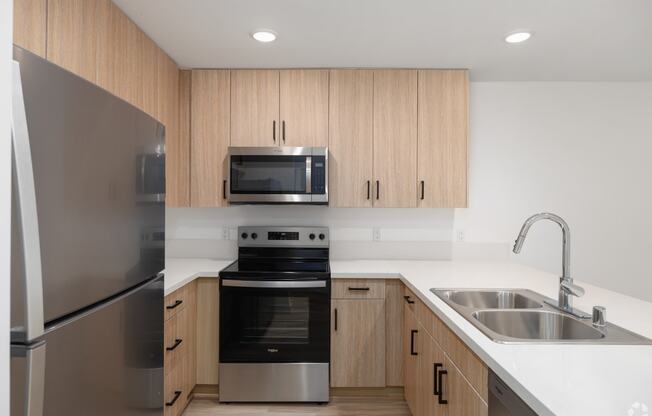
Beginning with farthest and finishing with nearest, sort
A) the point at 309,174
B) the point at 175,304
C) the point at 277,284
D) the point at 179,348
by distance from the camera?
1. the point at 309,174
2. the point at 277,284
3. the point at 179,348
4. the point at 175,304

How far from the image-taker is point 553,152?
9.95 feet

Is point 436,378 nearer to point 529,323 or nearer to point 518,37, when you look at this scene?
point 529,323

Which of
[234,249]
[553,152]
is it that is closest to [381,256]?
[234,249]

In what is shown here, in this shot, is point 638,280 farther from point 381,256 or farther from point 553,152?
point 381,256

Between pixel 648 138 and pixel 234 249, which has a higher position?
pixel 648 138

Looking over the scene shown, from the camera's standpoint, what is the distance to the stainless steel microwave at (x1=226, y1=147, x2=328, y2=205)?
2641 millimetres

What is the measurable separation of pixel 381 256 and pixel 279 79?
5.04ft

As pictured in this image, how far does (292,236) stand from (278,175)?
0.51 m

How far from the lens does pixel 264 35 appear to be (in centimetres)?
220

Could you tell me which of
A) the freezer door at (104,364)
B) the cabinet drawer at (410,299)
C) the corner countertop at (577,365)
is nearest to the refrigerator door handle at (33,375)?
the freezer door at (104,364)

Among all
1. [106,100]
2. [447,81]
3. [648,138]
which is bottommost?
[106,100]

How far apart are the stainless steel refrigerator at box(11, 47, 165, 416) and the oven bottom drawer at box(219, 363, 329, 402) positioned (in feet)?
3.89

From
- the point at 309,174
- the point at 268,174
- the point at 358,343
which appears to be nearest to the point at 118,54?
the point at 268,174

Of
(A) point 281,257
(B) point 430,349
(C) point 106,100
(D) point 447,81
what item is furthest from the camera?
(A) point 281,257
